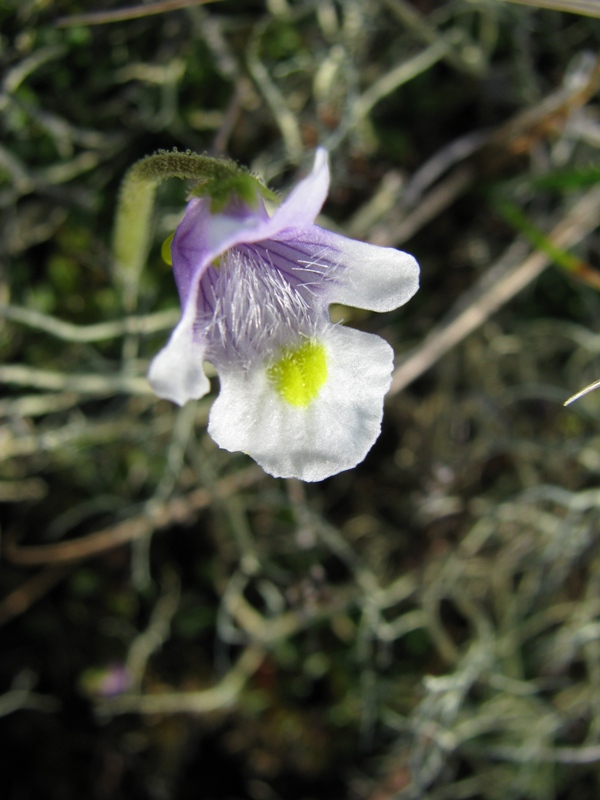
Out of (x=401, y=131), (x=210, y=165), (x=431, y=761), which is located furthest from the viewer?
(x=401, y=131)

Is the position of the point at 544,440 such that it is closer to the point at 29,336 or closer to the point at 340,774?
the point at 340,774

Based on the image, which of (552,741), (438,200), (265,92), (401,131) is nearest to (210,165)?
(265,92)

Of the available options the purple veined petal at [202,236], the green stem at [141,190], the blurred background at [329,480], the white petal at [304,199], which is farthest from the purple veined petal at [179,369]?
the blurred background at [329,480]

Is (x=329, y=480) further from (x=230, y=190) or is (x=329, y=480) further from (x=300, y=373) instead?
(x=230, y=190)

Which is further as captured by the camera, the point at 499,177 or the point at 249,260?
the point at 499,177

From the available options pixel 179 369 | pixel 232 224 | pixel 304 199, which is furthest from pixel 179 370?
pixel 304 199

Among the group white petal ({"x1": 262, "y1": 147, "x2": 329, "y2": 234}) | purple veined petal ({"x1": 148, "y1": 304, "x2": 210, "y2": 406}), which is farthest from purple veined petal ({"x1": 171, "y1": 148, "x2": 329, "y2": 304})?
purple veined petal ({"x1": 148, "y1": 304, "x2": 210, "y2": 406})

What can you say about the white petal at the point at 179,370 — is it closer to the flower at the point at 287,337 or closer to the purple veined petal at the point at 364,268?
the flower at the point at 287,337
